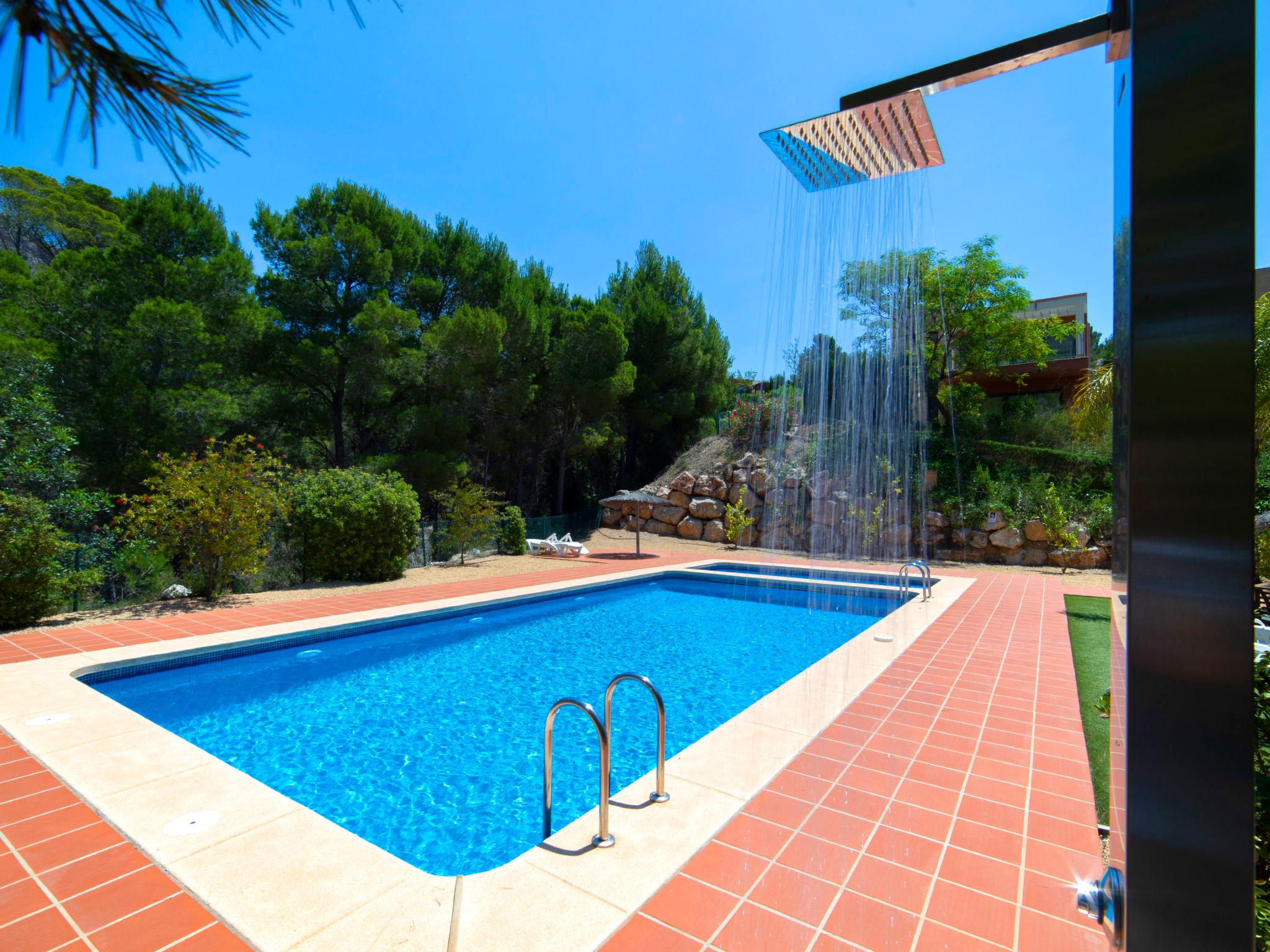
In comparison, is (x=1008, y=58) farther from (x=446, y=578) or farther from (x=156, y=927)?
(x=446, y=578)

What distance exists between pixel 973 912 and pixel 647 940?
1239 mm

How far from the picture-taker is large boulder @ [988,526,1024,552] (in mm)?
14047

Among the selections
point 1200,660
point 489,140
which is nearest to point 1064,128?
point 1200,660

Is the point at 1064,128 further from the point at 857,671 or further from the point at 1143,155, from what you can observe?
the point at 857,671

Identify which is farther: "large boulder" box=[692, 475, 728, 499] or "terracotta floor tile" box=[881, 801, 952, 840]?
"large boulder" box=[692, 475, 728, 499]

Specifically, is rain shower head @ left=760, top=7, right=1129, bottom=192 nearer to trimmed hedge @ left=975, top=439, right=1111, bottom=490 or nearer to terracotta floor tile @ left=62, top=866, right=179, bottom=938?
terracotta floor tile @ left=62, top=866, right=179, bottom=938

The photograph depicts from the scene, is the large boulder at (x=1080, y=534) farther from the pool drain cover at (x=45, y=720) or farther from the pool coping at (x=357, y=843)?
the pool drain cover at (x=45, y=720)

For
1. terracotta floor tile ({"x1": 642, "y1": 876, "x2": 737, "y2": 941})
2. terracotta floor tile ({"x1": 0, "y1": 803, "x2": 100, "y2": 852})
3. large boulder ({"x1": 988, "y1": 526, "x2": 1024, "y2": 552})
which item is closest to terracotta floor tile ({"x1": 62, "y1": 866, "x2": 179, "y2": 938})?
terracotta floor tile ({"x1": 0, "y1": 803, "x2": 100, "y2": 852})

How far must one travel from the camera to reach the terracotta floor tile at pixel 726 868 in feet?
8.39

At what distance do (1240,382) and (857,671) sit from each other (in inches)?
202

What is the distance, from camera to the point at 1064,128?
7.45ft

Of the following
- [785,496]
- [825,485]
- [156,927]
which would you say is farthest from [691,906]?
[785,496]

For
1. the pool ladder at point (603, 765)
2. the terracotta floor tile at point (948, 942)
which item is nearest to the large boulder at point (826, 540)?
the pool ladder at point (603, 765)

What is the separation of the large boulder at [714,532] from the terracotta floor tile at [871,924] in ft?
50.8
